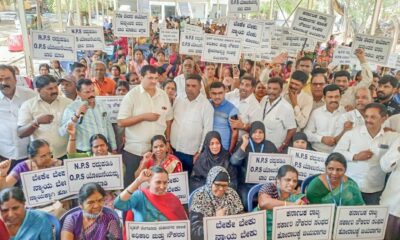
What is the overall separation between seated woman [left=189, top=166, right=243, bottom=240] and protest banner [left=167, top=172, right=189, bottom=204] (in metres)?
0.13

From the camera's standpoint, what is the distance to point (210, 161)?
3479 millimetres

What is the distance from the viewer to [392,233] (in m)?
3.30

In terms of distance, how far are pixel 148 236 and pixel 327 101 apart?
91.8 inches

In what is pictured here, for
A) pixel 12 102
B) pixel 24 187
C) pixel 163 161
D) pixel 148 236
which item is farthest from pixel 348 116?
pixel 12 102

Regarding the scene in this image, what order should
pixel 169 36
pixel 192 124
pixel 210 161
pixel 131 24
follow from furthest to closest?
pixel 169 36 → pixel 131 24 → pixel 192 124 → pixel 210 161

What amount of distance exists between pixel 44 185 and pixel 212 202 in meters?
1.24

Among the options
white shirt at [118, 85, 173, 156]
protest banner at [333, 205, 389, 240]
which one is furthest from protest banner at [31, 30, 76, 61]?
protest banner at [333, 205, 389, 240]

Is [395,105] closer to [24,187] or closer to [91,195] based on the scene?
[91,195]

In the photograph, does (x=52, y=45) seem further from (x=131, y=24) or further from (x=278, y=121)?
(x=278, y=121)

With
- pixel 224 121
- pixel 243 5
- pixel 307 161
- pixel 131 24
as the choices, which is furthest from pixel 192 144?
pixel 243 5

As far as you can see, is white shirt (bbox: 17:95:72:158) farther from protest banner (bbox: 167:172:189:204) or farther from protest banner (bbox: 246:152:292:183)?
protest banner (bbox: 246:152:292:183)

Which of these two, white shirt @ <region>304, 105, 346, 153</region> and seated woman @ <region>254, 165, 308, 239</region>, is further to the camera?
white shirt @ <region>304, 105, 346, 153</region>

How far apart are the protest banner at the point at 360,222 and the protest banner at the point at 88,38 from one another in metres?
3.68

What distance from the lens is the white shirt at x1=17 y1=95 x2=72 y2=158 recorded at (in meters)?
3.42
